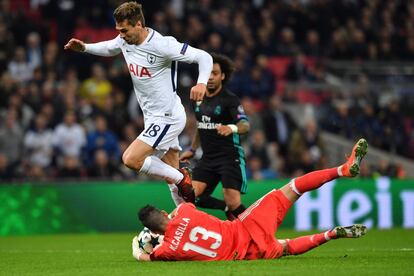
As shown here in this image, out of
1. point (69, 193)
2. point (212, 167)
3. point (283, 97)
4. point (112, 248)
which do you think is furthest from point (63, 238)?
point (283, 97)

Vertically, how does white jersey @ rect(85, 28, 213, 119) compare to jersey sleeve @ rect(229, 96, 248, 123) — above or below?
above

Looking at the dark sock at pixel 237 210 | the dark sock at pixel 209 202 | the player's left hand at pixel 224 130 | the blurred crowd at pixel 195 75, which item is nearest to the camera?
the player's left hand at pixel 224 130

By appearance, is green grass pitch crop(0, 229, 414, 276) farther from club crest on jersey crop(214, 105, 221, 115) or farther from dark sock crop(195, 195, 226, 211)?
club crest on jersey crop(214, 105, 221, 115)

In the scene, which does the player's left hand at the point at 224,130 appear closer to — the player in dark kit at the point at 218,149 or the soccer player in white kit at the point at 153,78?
the soccer player in white kit at the point at 153,78

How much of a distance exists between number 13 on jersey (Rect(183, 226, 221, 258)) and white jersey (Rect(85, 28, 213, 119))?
198 cm

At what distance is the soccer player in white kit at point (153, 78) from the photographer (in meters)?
10.9

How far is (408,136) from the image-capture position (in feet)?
70.2

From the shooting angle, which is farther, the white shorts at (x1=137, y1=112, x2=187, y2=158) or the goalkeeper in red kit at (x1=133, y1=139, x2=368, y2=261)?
the white shorts at (x1=137, y1=112, x2=187, y2=158)

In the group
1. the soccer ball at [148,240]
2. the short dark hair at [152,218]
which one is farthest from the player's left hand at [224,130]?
the short dark hair at [152,218]

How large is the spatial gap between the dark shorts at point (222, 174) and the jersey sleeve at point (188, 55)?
2.16 metres

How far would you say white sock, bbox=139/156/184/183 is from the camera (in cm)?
1105

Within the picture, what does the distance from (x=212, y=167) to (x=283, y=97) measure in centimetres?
987

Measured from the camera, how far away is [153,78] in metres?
11.2

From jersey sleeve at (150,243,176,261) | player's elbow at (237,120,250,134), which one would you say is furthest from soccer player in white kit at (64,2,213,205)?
jersey sleeve at (150,243,176,261)
